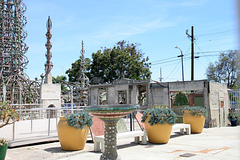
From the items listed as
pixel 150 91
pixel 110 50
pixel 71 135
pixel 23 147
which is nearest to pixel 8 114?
pixel 71 135

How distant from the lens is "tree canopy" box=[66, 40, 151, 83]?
3697 centimetres

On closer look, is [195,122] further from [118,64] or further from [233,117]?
[118,64]

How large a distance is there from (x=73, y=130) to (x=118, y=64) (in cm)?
3025

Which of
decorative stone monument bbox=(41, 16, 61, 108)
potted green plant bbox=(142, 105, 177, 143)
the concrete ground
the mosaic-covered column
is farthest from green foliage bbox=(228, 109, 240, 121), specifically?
the mosaic-covered column

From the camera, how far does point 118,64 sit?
37.0 metres

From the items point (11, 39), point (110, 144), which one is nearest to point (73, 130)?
point (110, 144)

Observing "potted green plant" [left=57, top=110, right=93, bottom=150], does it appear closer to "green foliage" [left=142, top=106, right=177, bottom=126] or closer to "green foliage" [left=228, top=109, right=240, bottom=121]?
"green foliage" [left=142, top=106, right=177, bottom=126]

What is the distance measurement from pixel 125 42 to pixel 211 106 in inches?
1045

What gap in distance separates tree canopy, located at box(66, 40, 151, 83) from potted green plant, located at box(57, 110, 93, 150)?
28939 mm

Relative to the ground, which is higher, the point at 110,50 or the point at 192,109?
the point at 110,50

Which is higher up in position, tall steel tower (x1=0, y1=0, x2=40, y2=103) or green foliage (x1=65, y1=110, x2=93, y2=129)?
tall steel tower (x1=0, y1=0, x2=40, y2=103)

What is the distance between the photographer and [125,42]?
4038 centimetres

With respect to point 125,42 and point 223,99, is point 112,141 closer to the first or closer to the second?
point 223,99

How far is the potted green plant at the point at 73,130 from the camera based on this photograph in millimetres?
6980
